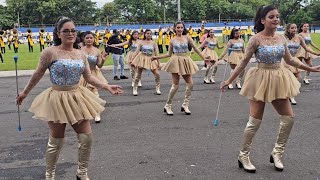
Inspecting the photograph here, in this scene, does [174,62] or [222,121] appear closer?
[222,121]

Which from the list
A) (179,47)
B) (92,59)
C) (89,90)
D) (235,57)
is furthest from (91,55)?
(235,57)

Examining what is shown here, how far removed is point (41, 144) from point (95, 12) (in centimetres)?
7927

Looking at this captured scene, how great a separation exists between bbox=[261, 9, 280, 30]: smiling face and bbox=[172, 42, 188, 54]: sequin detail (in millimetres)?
3793

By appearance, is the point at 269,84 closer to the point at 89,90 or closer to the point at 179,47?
the point at 89,90

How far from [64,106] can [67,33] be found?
0.84 m

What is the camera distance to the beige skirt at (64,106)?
4551mm

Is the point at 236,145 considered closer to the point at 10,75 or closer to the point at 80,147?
the point at 80,147

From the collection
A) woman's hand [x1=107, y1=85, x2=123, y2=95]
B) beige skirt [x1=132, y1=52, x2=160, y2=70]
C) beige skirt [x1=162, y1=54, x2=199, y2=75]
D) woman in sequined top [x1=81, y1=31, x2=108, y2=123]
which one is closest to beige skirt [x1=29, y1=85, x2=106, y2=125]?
woman's hand [x1=107, y1=85, x2=123, y2=95]

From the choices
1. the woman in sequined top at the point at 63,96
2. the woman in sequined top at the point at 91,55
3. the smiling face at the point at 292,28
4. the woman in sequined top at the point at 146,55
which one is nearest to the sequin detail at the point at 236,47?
the woman in sequined top at the point at 146,55

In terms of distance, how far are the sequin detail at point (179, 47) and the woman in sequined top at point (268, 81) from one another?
3551 millimetres

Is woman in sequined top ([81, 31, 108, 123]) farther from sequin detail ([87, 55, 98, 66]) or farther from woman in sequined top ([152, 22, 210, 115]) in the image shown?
woman in sequined top ([152, 22, 210, 115])

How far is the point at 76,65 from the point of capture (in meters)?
4.65

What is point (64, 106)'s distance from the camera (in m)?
4.58

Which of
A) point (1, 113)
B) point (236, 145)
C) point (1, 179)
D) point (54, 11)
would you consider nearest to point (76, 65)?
point (1, 179)
